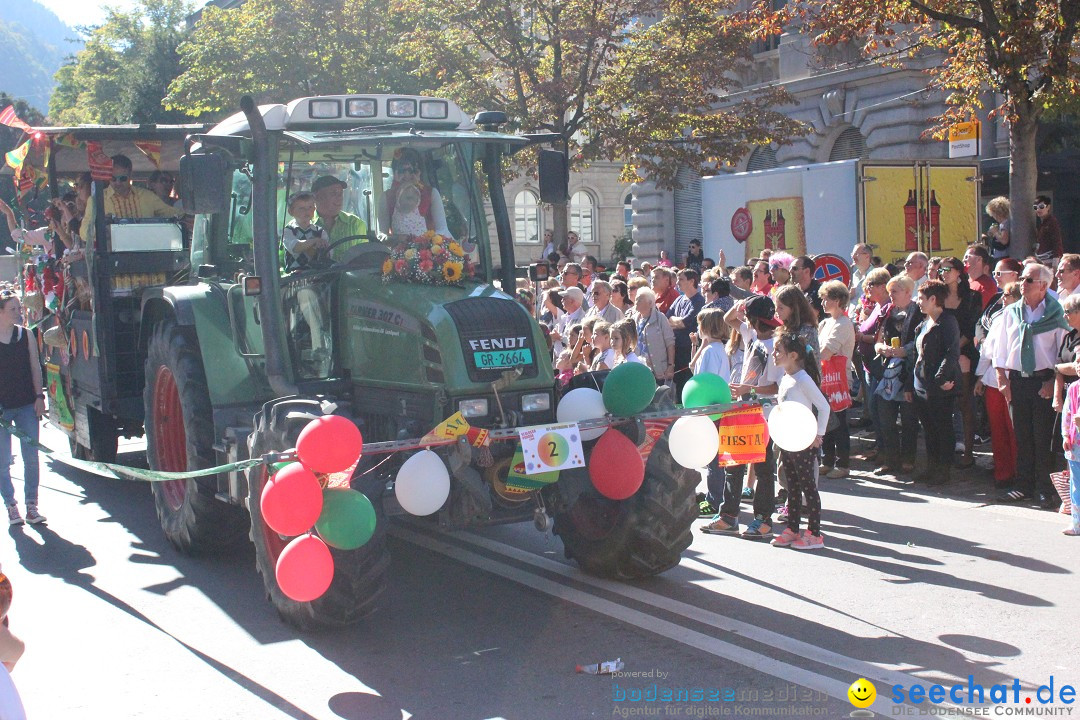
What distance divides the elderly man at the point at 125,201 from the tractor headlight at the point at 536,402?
5043 millimetres

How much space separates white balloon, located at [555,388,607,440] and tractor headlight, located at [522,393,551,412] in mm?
95

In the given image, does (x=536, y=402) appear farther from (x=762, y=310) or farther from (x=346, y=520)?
(x=762, y=310)

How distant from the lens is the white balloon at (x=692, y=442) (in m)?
6.38

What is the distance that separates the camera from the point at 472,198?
7.46m

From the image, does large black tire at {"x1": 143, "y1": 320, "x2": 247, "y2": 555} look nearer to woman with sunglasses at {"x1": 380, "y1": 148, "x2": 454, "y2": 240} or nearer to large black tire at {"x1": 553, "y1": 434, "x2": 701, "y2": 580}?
woman with sunglasses at {"x1": 380, "y1": 148, "x2": 454, "y2": 240}

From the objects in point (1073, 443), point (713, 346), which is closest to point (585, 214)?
point (713, 346)

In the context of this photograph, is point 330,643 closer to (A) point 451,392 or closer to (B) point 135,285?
(A) point 451,392

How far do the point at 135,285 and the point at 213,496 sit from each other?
2.84 metres

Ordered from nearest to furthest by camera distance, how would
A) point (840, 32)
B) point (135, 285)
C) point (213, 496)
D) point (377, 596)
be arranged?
point (377, 596) → point (213, 496) → point (135, 285) → point (840, 32)

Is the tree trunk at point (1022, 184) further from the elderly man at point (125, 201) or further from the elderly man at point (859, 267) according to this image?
the elderly man at point (125, 201)

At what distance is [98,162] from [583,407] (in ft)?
18.0

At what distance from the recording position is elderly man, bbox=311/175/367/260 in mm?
7305

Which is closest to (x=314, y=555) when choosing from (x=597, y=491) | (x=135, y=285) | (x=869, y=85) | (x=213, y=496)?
(x=597, y=491)

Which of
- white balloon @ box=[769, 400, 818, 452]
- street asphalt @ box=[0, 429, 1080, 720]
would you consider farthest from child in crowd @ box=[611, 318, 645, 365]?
white balloon @ box=[769, 400, 818, 452]
